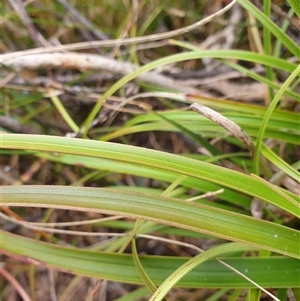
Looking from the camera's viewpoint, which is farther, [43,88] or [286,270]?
[43,88]

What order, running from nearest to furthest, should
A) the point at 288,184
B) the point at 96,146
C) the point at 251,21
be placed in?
the point at 96,146 < the point at 288,184 < the point at 251,21

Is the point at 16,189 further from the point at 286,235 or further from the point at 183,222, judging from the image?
the point at 286,235

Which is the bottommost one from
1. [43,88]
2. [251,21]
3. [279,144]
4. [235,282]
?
[235,282]

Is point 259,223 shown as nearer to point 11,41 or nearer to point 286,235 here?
point 286,235

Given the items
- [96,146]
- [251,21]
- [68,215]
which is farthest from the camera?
[68,215]

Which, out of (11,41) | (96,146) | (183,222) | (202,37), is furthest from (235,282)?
(11,41)

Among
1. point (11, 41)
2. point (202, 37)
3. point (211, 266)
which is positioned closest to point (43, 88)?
point (11, 41)

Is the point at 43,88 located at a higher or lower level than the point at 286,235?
higher
